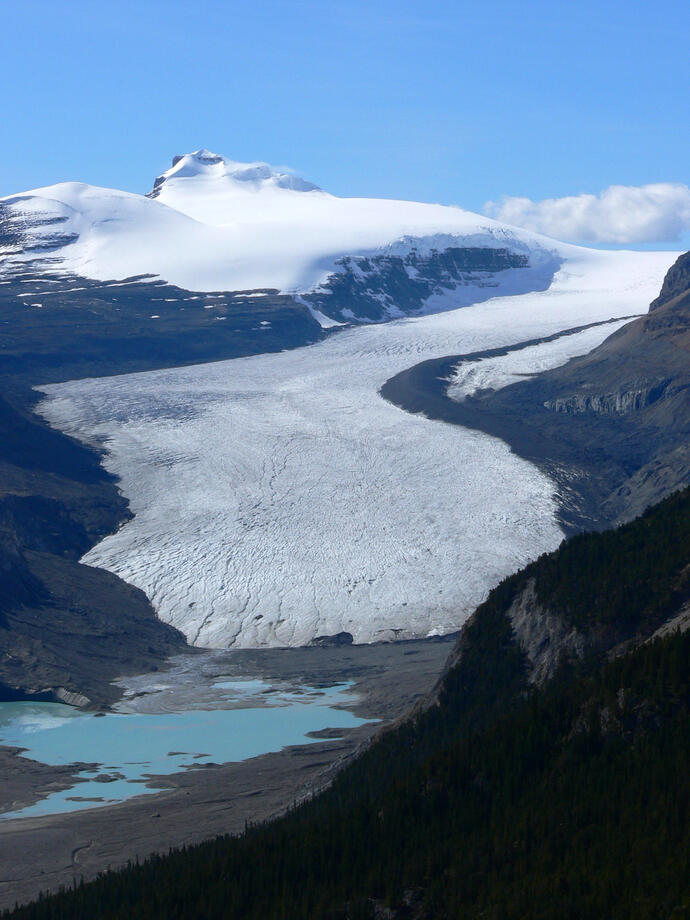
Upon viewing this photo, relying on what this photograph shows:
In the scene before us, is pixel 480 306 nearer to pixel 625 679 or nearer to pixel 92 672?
pixel 92 672

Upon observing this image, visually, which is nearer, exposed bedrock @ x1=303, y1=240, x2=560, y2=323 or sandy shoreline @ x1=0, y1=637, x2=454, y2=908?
sandy shoreline @ x1=0, y1=637, x2=454, y2=908

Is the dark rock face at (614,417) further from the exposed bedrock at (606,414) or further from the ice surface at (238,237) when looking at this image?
the ice surface at (238,237)

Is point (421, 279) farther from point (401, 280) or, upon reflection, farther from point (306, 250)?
point (306, 250)

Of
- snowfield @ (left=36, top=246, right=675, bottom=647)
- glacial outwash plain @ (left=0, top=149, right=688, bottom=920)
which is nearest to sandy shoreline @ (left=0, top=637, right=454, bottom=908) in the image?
glacial outwash plain @ (left=0, top=149, right=688, bottom=920)

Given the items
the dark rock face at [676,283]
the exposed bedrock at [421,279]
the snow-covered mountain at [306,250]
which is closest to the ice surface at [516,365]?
the dark rock face at [676,283]

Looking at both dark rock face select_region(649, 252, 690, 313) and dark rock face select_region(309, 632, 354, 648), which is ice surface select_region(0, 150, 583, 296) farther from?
dark rock face select_region(309, 632, 354, 648)

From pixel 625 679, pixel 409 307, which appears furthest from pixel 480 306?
pixel 625 679
